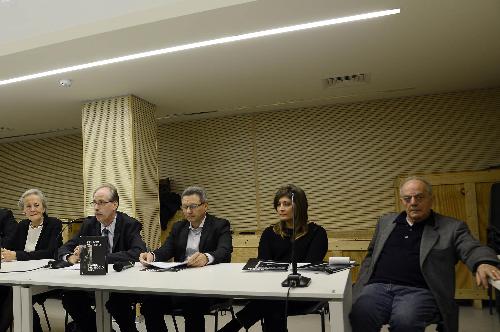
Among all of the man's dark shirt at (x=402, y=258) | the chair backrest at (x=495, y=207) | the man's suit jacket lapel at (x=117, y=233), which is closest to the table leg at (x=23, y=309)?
the man's suit jacket lapel at (x=117, y=233)

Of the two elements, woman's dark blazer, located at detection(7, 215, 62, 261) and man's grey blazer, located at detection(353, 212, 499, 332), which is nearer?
man's grey blazer, located at detection(353, 212, 499, 332)

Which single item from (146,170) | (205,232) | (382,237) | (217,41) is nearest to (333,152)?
(146,170)

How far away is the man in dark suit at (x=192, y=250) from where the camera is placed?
331 cm

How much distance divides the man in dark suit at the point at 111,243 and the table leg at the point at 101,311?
0.51 feet

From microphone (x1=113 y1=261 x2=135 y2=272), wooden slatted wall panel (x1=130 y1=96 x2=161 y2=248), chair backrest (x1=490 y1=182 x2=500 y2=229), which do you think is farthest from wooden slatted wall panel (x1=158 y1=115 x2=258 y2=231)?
microphone (x1=113 y1=261 x2=135 y2=272)

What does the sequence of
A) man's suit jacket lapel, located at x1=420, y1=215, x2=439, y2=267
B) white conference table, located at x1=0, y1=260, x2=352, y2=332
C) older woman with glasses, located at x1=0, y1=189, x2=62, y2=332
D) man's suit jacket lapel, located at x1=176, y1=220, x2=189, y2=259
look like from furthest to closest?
older woman with glasses, located at x1=0, y1=189, x2=62, y2=332, man's suit jacket lapel, located at x1=176, y1=220, x2=189, y2=259, man's suit jacket lapel, located at x1=420, y1=215, x2=439, y2=267, white conference table, located at x1=0, y1=260, x2=352, y2=332

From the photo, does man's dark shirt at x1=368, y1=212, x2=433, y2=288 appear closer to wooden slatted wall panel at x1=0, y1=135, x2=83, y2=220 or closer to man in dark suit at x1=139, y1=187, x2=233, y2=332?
man in dark suit at x1=139, y1=187, x2=233, y2=332

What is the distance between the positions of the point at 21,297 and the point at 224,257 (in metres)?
1.47

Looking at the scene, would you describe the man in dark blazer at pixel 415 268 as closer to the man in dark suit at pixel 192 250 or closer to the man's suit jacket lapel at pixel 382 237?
the man's suit jacket lapel at pixel 382 237

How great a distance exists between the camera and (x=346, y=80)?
5484 millimetres

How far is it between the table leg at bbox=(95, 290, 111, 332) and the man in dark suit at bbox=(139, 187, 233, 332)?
298 millimetres

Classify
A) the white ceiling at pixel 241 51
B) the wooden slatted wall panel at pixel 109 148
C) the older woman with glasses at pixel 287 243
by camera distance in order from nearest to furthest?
the older woman with glasses at pixel 287 243 → the white ceiling at pixel 241 51 → the wooden slatted wall panel at pixel 109 148

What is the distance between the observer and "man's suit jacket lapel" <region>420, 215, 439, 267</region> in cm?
287

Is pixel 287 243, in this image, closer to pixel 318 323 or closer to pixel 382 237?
A: pixel 382 237
